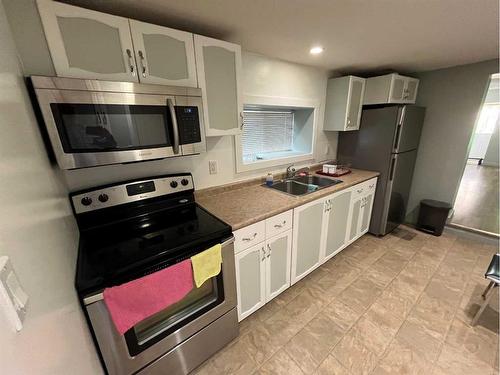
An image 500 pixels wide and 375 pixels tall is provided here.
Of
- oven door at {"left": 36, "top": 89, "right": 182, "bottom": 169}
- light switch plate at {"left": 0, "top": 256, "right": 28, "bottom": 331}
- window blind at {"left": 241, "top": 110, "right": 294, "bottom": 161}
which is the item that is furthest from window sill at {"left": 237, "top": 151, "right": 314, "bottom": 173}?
light switch plate at {"left": 0, "top": 256, "right": 28, "bottom": 331}

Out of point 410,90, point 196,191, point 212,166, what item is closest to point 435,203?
point 410,90

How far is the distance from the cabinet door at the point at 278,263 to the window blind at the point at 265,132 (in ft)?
3.21

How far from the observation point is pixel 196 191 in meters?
1.75

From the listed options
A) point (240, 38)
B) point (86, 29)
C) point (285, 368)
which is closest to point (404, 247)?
point (285, 368)

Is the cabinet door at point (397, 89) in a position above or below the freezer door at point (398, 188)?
above

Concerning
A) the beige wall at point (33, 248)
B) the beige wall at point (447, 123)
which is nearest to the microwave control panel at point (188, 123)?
the beige wall at point (33, 248)

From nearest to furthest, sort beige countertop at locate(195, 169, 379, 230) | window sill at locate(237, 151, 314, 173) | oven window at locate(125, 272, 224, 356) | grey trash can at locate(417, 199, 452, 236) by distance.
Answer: oven window at locate(125, 272, 224, 356)
beige countertop at locate(195, 169, 379, 230)
window sill at locate(237, 151, 314, 173)
grey trash can at locate(417, 199, 452, 236)

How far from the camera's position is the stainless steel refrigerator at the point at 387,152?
2393mm

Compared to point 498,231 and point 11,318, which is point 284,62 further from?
point 498,231

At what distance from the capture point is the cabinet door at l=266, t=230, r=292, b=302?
157cm

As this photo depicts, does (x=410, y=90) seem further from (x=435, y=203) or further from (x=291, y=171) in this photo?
(x=291, y=171)

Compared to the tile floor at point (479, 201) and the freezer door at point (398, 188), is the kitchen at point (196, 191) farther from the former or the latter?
the tile floor at point (479, 201)

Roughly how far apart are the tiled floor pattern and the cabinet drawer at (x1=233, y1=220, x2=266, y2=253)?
0.73 metres

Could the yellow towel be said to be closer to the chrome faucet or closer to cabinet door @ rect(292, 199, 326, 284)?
cabinet door @ rect(292, 199, 326, 284)
